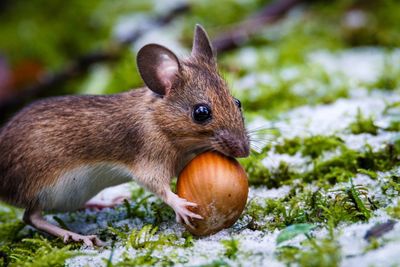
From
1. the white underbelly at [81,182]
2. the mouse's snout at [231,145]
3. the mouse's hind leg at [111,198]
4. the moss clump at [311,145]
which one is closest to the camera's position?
the mouse's snout at [231,145]

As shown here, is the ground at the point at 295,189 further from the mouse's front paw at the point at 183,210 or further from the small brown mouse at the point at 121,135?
the small brown mouse at the point at 121,135

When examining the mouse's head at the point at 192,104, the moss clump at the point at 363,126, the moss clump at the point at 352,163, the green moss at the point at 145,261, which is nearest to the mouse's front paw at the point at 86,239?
the green moss at the point at 145,261

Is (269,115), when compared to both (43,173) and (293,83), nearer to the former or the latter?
(293,83)

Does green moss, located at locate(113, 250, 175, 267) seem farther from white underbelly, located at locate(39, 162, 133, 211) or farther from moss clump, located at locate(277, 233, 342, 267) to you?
white underbelly, located at locate(39, 162, 133, 211)

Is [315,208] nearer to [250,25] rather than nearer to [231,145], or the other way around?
[231,145]

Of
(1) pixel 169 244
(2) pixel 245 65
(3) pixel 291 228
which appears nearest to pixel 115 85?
(2) pixel 245 65

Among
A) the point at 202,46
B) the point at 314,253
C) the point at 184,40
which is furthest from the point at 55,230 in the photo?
the point at 184,40

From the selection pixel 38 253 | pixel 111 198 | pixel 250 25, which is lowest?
pixel 111 198

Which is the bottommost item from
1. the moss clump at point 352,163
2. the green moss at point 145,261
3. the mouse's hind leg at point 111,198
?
the mouse's hind leg at point 111,198
